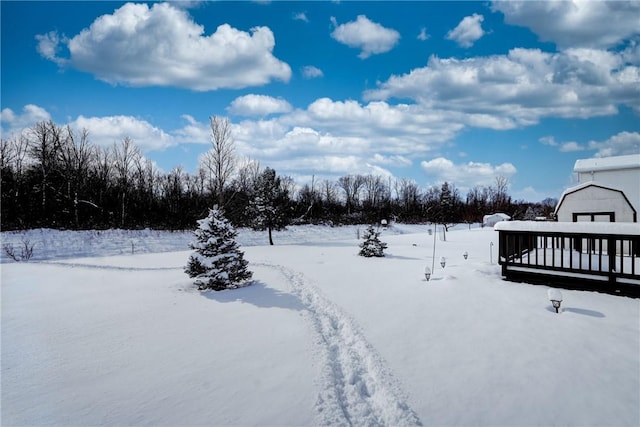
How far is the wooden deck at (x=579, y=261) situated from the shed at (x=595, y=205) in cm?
514

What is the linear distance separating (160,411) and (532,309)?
6796 mm

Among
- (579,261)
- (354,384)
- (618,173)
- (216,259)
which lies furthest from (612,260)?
(618,173)

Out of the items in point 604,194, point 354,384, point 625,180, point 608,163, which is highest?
point 608,163

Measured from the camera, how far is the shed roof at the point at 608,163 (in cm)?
1511

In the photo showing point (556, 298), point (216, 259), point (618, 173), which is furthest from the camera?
point (618, 173)

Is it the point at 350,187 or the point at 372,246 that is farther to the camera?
the point at 350,187

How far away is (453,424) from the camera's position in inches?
141

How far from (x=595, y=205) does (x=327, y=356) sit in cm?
1330

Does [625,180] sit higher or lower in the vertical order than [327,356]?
higher

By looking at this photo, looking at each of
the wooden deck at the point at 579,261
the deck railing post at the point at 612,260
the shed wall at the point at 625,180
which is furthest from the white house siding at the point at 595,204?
the deck railing post at the point at 612,260

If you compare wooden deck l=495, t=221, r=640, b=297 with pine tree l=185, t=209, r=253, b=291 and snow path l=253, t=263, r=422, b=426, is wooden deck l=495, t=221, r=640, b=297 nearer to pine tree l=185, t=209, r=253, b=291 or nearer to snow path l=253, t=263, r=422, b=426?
snow path l=253, t=263, r=422, b=426

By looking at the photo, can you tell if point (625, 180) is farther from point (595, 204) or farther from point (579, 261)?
point (579, 261)

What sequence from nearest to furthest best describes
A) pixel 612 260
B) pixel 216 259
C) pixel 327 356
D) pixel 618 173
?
pixel 327 356 < pixel 612 260 < pixel 216 259 < pixel 618 173

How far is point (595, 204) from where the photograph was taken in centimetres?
1276
